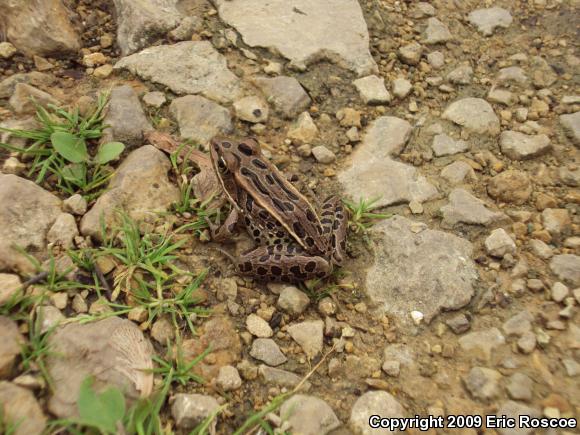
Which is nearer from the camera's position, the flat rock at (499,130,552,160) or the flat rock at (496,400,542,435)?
the flat rock at (496,400,542,435)

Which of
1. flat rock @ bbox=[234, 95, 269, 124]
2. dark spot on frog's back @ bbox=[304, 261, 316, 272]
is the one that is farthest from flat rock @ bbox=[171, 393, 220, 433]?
flat rock @ bbox=[234, 95, 269, 124]

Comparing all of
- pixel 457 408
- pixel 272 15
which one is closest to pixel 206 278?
pixel 457 408

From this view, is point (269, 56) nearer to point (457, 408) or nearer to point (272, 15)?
point (272, 15)

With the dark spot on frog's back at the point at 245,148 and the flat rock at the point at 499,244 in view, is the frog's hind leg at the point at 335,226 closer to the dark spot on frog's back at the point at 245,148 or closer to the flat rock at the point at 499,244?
the dark spot on frog's back at the point at 245,148

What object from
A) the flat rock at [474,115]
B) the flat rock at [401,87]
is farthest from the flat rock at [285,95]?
the flat rock at [474,115]

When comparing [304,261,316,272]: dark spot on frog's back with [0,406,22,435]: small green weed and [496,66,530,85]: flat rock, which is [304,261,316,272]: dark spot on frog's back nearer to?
[0,406,22,435]: small green weed

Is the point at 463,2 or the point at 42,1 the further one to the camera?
the point at 463,2
